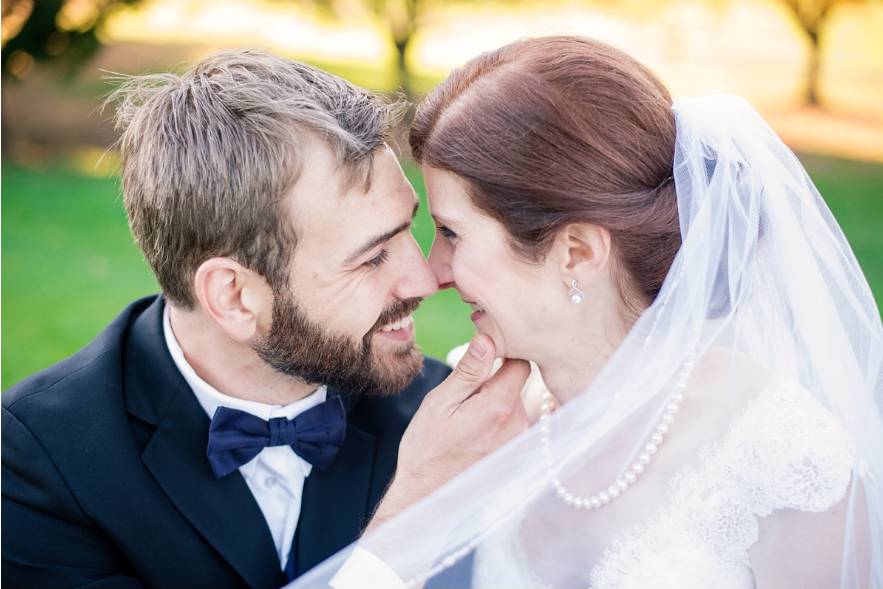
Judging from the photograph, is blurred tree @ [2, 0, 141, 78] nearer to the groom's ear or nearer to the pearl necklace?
the groom's ear

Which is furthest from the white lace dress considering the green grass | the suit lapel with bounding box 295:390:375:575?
the green grass

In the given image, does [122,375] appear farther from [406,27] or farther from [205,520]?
[406,27]

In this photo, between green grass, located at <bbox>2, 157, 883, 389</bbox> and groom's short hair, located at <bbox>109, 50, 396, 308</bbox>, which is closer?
groom's short hair, located at <bbox>109, 50, 396, 308</bbox>

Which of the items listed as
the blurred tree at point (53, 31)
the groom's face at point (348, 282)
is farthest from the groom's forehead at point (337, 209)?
the blurred tree at point (53, 31)

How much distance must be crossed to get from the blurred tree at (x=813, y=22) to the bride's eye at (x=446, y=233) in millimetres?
9573

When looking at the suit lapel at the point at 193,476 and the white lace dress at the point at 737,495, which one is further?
the suit lapel at the point at 193,476

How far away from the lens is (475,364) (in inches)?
115

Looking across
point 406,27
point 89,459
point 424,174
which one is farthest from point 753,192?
point 406,27

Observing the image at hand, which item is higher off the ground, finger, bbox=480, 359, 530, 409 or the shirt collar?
finger, bbox=480, 359, 530, 409

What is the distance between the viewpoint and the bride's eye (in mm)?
2887

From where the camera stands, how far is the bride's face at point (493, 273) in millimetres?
2783

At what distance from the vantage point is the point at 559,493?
2.82 meters

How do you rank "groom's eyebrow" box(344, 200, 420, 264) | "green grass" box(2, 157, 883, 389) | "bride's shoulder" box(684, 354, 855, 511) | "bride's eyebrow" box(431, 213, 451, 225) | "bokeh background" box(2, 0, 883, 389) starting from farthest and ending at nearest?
1. "bokeh background" box(2, 0, 883, 389)
2. "green grass" box(2, 157, 883, 389)
3. "groom's eyebrow" box(344, 200, 420, 264)
4. "bride's eyebrow" box(431, 213, 451, 225)
5. "bride's shoulder" box(684, 354, 855, 511)

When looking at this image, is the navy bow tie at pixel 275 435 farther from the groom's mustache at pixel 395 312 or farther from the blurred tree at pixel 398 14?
the blurred tree at pixel 398 14
